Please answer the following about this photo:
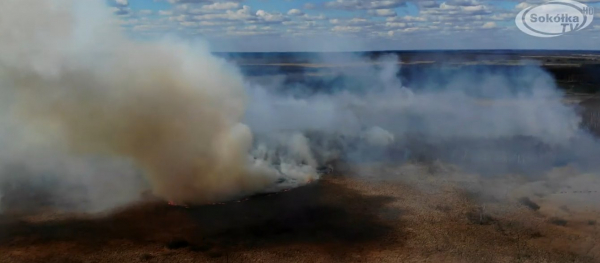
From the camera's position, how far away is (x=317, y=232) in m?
19.5

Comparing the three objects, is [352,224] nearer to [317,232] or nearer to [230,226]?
[317,232]

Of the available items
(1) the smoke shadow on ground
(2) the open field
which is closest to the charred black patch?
(2) the open field

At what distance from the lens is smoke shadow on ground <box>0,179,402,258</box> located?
18.8m

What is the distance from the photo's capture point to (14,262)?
17500 millimetres

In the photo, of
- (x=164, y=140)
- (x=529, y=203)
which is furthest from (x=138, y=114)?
(x=529, y=203)

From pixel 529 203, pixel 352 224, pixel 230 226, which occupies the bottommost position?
pixel 529 203

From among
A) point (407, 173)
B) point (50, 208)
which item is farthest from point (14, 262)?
point (407, 173)

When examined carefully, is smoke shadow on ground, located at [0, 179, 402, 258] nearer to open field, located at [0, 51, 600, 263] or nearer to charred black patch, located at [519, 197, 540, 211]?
open field, located at [0, 51, 600, 263]

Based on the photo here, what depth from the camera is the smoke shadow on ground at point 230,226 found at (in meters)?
18.8

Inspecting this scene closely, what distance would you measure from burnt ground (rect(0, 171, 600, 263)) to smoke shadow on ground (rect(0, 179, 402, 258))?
1.7 inches

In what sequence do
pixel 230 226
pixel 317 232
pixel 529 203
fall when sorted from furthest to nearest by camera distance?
pixel 529 203, pixel 230 226, pixel 317 232

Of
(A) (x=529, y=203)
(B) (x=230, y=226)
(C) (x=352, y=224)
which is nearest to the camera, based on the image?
(B) (x=230, y=226)

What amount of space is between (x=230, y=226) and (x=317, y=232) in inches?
148

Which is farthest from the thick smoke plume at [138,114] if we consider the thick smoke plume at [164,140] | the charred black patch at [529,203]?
the charred black patch at [529,203]
